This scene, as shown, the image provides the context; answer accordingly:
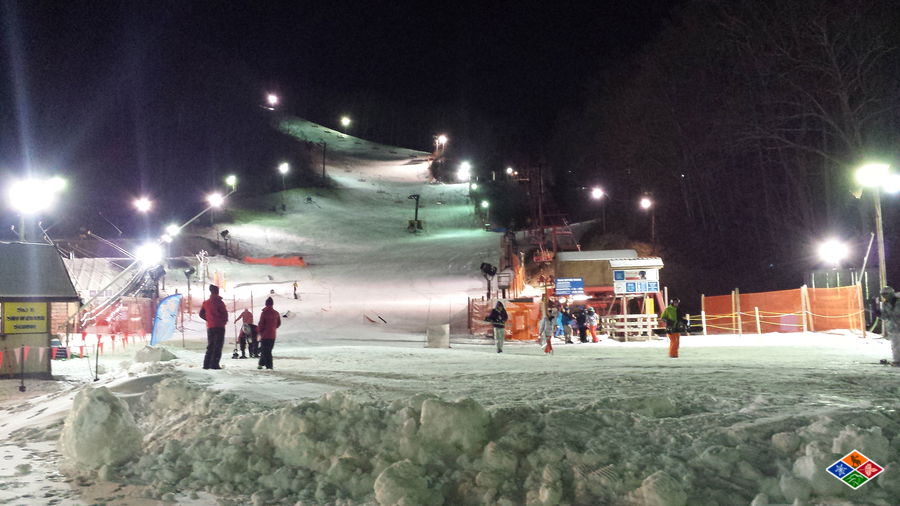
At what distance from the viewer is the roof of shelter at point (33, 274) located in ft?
42.3

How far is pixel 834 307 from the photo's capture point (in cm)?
2255

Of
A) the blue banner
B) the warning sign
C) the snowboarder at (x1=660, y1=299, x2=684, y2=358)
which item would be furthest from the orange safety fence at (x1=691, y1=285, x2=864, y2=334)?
the warning sign

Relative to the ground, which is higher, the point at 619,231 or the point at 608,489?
the point at 619,231

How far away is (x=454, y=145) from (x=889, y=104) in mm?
72845

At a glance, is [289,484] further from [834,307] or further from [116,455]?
[834,307]

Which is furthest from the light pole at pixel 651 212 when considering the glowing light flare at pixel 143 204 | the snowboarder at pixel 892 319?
the snowboarder at pixel 892 319

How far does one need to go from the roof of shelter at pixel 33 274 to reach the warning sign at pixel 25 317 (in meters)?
0.17

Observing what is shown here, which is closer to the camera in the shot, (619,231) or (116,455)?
(116,455)

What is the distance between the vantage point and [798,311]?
82.3ft

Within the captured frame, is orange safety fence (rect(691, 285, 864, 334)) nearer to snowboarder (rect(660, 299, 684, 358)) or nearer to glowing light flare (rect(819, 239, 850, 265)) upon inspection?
glowing light flare (rect(819, 239, 850, 265))

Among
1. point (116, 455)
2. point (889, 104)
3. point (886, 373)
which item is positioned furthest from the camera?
point (889, 104)

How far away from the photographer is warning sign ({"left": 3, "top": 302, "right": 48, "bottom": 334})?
12.7 m

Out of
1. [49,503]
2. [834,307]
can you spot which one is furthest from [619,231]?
[49,503]
